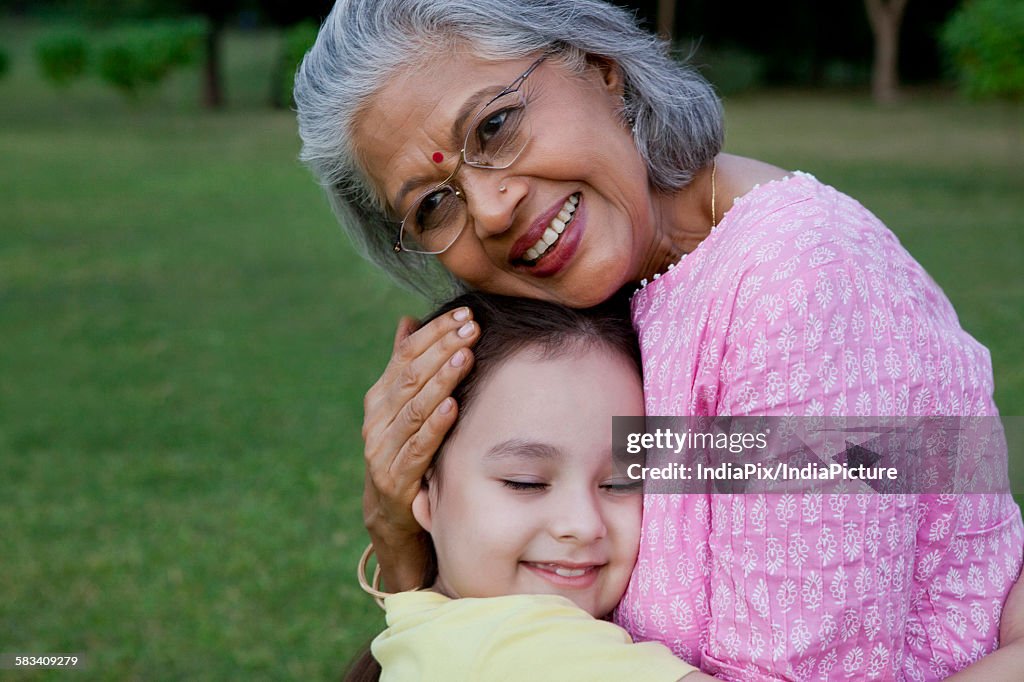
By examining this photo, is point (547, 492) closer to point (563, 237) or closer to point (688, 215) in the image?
point (563, 237)

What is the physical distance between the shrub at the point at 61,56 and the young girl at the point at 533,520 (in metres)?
31.2

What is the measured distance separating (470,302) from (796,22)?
32782 mm

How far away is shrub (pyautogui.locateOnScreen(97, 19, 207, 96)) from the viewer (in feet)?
90.0

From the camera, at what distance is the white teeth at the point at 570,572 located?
191cm

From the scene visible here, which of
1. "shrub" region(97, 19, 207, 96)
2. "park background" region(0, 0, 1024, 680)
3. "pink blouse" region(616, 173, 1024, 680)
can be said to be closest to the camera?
"pink blouse" region(616, 173, 1024, 680)

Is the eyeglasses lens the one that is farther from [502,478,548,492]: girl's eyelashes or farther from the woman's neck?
[502,478,548,492]: girl's eyelashes

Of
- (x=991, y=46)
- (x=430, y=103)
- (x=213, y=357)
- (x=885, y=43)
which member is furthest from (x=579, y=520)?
(x=885, y=43)

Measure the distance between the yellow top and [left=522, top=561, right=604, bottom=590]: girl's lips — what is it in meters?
0.06

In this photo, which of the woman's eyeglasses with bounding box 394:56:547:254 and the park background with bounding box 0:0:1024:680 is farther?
the park background with bounding box 0:0:1024:680

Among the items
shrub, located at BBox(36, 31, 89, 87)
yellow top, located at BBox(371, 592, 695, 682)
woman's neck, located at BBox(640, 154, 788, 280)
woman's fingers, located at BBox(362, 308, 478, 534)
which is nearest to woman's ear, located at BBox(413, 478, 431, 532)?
woman's fingers, located at BBox(362, 308, 478, 534)

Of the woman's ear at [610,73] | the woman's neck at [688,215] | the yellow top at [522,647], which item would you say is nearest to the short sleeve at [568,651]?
the yellow top at [522,647]

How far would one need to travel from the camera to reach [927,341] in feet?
5.84

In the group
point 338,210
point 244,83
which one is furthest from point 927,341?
point 244,83

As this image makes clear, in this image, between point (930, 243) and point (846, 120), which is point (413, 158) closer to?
point (930, 243)
